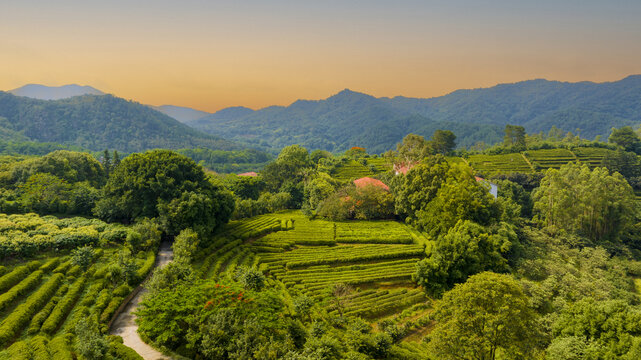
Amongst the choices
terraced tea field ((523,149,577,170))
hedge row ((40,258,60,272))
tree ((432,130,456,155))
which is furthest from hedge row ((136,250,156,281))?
terraced tea field ((523,149,577,170))

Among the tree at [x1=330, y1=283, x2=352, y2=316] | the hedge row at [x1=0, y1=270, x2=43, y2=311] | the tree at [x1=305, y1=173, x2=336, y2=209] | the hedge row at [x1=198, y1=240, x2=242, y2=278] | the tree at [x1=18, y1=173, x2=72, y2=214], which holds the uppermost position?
the tree at [x1=18, y1=173, x2=72, y2=214]

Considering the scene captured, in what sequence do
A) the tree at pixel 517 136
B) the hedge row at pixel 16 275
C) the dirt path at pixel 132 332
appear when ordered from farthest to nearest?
the tree at pixel 517 136 → the hedge row at pixel 16 275 → the dirt path at pixel 132 332

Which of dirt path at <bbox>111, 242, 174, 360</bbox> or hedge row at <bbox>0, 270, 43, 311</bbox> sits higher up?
hedge row at <bbox>0, 270, 43, 311</bbox>

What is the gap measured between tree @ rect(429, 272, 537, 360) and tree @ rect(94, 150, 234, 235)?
99.3ft

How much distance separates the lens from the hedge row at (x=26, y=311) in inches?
742

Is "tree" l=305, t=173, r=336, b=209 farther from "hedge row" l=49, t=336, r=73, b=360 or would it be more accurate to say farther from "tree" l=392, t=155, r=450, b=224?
"hedge row" l=49, t=336, r=73, b=360

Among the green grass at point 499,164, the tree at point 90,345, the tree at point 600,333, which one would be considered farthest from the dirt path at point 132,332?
the green grass at point 499,164

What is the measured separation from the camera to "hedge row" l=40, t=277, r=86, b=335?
2028 centimetres

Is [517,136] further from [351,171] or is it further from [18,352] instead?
[18,352]

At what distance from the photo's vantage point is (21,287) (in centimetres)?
Result: 2300

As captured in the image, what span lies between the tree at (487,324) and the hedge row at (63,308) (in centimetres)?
2586

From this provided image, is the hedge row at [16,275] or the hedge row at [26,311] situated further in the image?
the hedge row at [16,275]

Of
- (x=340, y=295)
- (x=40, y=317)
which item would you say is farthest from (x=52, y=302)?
(x=340, y=295)

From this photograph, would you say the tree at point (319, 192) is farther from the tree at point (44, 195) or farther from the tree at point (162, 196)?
the tree at point (44, 195)
